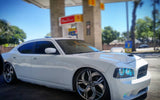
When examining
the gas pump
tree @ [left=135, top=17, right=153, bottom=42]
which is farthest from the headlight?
tree @ [left=135, top=17, right=153, bottom=42]

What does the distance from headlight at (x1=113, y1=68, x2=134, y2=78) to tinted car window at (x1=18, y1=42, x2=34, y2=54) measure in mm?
2612

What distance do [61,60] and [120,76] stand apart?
1398mm

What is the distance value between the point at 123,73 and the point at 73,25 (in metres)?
20.4

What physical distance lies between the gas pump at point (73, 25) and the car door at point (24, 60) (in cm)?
1692

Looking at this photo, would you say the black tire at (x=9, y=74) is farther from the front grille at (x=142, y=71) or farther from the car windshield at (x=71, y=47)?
the front grille at (x=142, y=71)

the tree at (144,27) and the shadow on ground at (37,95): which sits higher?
the tree at (144,27)

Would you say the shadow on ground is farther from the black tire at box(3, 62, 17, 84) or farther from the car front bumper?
the car front bumper

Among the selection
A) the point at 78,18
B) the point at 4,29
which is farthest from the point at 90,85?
the point at 4,29

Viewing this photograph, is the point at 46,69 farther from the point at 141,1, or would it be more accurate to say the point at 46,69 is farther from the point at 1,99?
the point at 141,1

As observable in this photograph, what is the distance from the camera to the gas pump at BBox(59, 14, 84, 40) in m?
21.1

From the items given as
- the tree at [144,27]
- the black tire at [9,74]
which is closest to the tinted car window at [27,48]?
the black tire at [9,74]

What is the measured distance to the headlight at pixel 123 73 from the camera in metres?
2.57

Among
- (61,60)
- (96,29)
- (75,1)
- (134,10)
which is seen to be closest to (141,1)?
(134,10)

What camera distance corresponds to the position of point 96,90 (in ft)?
9.53
